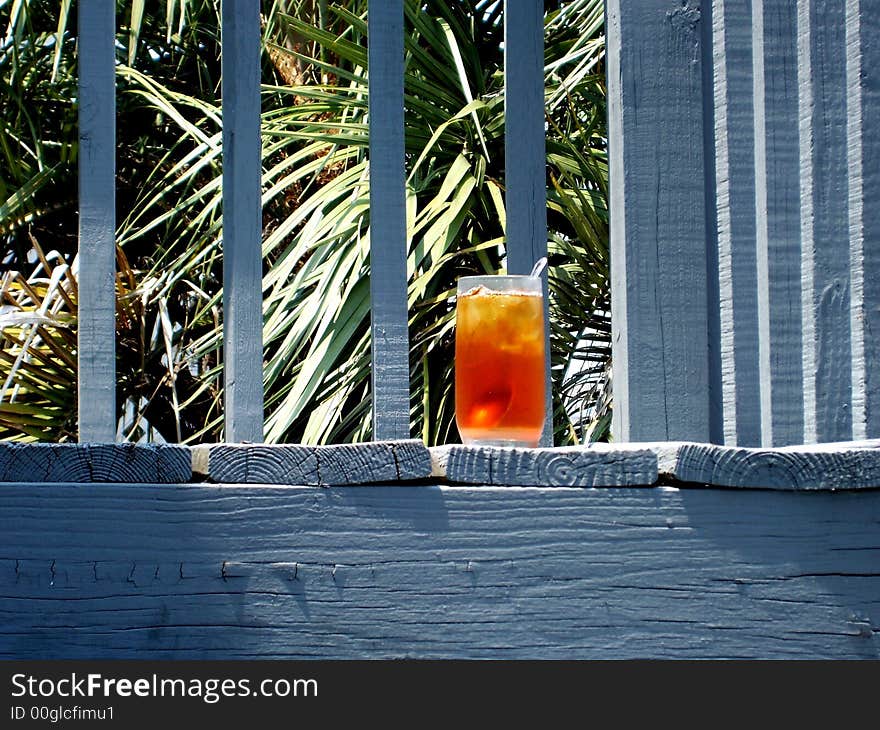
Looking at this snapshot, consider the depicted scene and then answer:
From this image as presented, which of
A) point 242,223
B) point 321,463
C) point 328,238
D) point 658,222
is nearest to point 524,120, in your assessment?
point 658,222

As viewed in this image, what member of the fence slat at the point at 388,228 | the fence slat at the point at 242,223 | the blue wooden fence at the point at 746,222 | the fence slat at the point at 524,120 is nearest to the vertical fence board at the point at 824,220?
the blue wooden fence at the point at 746,222

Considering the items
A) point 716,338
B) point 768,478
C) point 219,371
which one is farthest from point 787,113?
point 219,371

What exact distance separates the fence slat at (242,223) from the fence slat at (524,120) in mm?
216

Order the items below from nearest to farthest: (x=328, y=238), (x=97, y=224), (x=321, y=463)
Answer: (x=321, y=463)
(x=97, y=224)
(x=328, y=238)

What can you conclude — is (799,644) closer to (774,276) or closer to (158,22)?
(774,276)

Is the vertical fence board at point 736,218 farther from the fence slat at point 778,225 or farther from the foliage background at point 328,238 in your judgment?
the foliage background at point 328,238

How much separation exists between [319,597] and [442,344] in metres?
1.48

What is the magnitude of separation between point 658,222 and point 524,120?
0.15m

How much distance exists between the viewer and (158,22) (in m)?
3.38

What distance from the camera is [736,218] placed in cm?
90

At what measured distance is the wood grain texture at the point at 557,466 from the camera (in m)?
0.77

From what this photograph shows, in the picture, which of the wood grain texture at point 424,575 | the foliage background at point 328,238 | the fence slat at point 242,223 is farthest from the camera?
the foliage background at point 328,238

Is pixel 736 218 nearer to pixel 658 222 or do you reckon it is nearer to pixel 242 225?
pixel 658 222

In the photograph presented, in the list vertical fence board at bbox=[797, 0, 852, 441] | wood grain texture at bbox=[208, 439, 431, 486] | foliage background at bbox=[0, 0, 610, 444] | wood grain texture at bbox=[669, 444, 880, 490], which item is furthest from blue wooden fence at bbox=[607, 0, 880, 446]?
foliage background at bbox=[0, 0, 610, 444]
